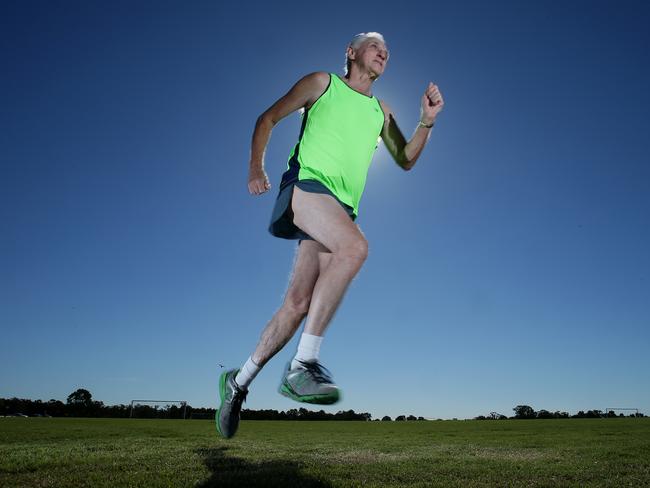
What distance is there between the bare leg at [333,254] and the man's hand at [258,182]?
382 millimetres

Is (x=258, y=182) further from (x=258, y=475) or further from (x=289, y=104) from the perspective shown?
(x=258, y=475)

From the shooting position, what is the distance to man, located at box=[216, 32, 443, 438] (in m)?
3.45

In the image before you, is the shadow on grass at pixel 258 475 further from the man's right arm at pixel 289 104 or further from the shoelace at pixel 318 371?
the man's right arm at pixel 289 104

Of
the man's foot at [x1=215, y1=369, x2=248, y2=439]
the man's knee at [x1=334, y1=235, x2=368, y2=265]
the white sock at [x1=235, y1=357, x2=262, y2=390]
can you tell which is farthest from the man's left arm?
the man's foot at [x1=215, y1=369, x2=248, y2=439]

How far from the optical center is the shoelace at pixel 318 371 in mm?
3145

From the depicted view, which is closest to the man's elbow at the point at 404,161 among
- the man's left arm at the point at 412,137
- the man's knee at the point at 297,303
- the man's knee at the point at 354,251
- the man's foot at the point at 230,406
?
the man's left arm at the point at 412,137

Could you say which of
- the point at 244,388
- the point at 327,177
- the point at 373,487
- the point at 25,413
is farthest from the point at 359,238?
the point at 25,413

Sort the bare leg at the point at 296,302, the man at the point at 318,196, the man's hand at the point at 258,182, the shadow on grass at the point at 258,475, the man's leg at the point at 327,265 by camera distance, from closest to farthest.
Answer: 1. the man's leg at the point at 327,265
2. the man at the point at 318,196
3. the man's hand at the point at 258,182
4. the bare leg at the point at 296,302
5. the shadow on grass at the point at 258,475

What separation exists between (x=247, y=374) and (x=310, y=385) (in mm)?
1127

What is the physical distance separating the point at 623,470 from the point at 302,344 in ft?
19.2

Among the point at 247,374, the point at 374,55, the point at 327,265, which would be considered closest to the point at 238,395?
the point at 247,374

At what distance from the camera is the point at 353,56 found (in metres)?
4.29

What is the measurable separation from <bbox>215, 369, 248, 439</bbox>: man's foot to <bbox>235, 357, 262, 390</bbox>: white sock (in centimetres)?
5

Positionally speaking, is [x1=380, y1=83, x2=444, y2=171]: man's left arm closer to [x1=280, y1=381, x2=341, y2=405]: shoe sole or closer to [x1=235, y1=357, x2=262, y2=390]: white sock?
[x1=235, y1=357, x2=262, y2=390]: white sock
